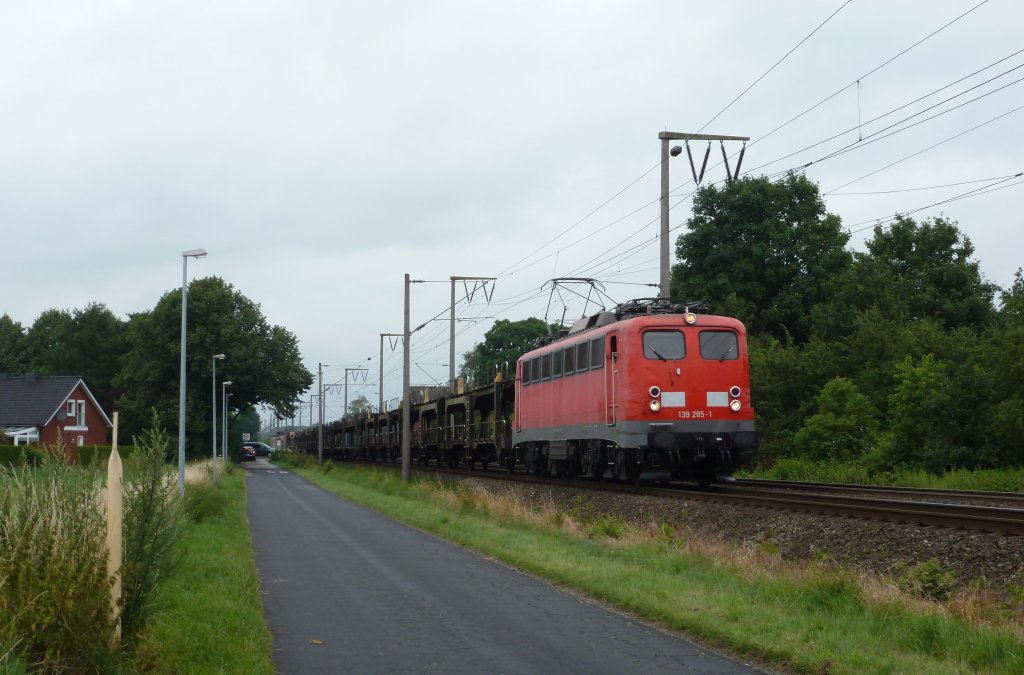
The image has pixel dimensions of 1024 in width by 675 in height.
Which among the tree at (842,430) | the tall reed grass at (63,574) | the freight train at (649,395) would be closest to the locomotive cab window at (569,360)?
→ the freight train at (649,395)

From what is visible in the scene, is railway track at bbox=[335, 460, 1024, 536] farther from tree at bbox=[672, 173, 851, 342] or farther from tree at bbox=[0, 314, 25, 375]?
tree at bbox=[0, 314, 25, 375]

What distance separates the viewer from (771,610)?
32.6 feet

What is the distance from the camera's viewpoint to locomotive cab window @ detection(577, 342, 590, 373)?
982 inches

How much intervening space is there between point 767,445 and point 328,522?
14.9 m

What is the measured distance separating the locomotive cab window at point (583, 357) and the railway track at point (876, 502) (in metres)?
2.62

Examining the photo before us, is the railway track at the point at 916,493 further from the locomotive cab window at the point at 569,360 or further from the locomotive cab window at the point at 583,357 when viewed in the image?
the locomotive cab window at the point at 569,360

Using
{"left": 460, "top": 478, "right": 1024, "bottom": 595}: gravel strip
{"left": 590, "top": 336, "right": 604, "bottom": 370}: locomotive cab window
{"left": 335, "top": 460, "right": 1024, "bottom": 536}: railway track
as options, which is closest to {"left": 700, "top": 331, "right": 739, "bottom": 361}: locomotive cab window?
{"left": 590, "top": 336, "right": 604, "bottom": 370}: locomotive cab window

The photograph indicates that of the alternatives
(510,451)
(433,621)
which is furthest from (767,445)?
(433,621)

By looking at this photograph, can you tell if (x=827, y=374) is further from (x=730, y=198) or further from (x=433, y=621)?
(x=433, y=621)

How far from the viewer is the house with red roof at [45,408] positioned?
2741 inches

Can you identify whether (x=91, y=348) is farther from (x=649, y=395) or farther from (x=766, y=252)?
(x=649, y=395)

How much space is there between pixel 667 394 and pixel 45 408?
59.1 m

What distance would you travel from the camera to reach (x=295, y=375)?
8238 centimetres

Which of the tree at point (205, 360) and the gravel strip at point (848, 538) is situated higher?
the tree at point (205, 360)
